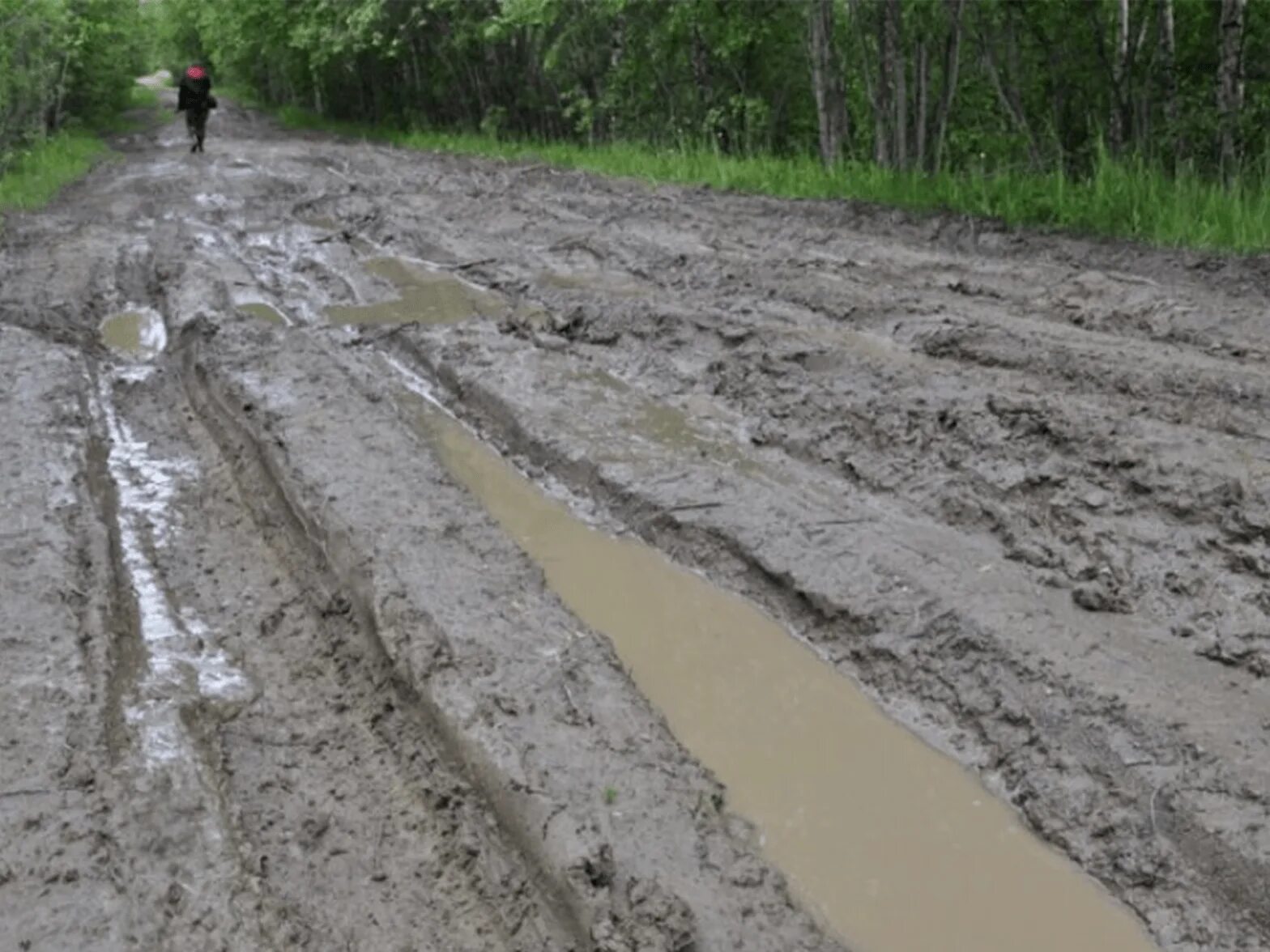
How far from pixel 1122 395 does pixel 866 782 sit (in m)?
3.37

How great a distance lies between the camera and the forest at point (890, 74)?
13.8 meters

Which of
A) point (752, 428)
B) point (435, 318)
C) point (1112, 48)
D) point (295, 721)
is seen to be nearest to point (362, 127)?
point (1112, 48)

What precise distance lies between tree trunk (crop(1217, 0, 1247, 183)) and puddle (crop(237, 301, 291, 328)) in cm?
832

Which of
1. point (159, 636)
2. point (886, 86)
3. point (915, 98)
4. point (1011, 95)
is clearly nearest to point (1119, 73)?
point (1011, 95)

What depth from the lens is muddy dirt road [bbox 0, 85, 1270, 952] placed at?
3.47 metres

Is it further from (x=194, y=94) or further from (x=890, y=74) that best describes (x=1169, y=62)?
(x=194, y=94)

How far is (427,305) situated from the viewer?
1010 cm

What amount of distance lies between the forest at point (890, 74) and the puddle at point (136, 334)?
8.13 m

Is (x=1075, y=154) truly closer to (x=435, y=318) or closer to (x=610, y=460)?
(x=435, y=318)

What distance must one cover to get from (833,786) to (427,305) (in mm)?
6874

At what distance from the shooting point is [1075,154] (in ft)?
49.8

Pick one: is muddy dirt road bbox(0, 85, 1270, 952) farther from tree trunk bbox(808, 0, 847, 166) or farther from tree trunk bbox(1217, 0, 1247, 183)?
tree trunk bbox(808, 0, 847, 166)

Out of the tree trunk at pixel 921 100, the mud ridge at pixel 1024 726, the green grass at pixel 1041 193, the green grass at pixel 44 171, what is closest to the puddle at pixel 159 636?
the mud ridge at pixel 1024 726

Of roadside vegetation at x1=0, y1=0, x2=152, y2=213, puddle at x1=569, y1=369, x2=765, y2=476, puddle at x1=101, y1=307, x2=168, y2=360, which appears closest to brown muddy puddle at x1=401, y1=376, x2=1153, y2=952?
puddle at x1=569, y1=369, x2=765, y2=476
